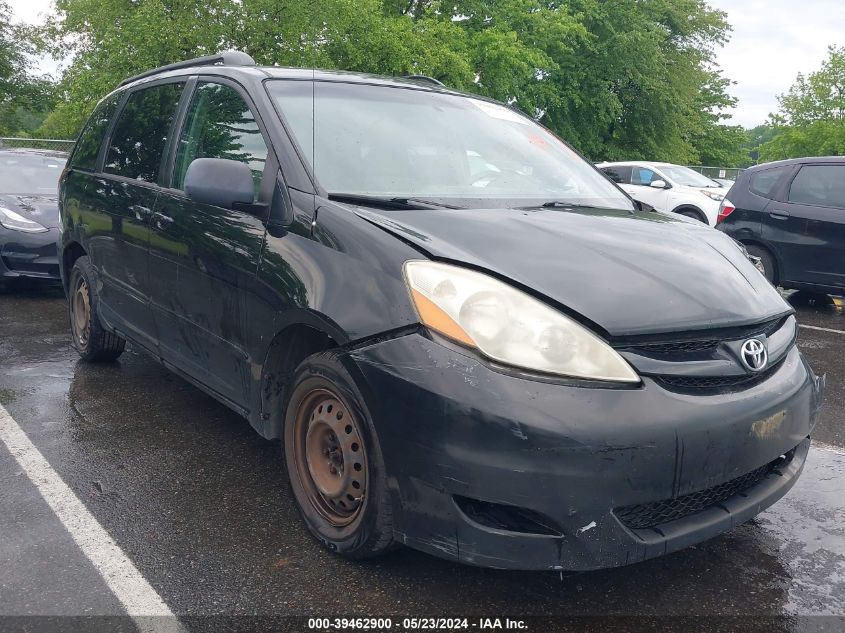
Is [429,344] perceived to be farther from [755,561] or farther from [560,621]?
[755,561]

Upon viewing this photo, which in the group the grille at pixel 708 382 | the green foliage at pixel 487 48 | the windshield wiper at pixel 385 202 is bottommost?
the grille at pixel 708 382

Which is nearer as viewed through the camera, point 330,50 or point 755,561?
point 755,561

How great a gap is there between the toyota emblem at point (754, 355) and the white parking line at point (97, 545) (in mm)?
1904

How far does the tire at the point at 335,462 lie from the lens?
8.13 ft

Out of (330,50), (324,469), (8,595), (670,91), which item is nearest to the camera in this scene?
(8,595)

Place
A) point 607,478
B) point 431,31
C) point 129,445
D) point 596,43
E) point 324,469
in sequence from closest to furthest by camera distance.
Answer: point 607,478 < point 324,469 < point 129,445 < point 431,31 < point 596,43

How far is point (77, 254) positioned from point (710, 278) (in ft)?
13.4

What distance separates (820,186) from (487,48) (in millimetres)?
19711

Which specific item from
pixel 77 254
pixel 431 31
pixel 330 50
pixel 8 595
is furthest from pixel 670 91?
pixel 8 595

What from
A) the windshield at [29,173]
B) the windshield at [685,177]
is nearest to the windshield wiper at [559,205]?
the windshield at [29,173]

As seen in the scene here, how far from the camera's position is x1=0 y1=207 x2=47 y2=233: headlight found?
7734 mm

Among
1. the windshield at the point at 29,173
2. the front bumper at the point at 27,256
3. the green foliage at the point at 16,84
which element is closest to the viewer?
the front bumper at the point at 27,256

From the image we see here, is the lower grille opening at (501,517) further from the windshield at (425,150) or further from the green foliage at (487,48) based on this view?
the green foliage at (487,48)

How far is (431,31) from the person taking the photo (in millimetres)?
23188
